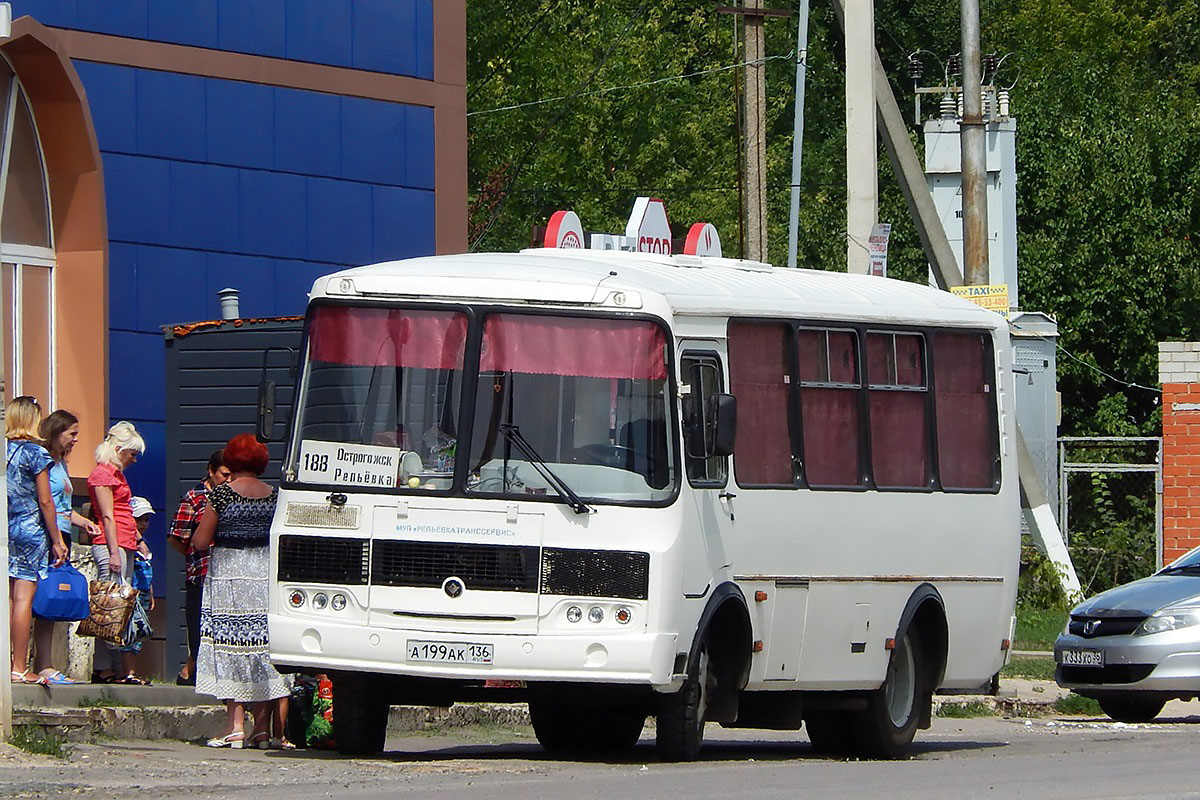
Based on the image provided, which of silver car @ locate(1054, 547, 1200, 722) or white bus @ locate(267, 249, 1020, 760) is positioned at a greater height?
white bus @ locate(267, 249, 1020, 760)

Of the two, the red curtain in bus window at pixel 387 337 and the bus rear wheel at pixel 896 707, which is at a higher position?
the red curtain in bus window at pixel 387 337

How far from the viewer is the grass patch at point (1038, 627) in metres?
23.0

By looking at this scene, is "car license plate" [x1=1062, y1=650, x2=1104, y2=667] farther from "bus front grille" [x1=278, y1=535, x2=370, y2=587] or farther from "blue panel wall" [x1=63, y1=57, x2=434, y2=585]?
"bus front grille" [x1=278, y1=535, x2=370, y2=587]

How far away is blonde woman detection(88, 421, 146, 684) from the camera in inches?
562

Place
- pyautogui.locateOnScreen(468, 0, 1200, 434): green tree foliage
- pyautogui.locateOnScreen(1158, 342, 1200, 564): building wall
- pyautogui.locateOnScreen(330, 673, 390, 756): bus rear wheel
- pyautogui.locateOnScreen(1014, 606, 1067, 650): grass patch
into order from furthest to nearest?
pyautogui.locateOnScreen(468, 0, 1200, 434): green tree foliage, pyautogui.locateOnScreen(1158, 342, 1200, 564): building wall, pyautogui.locateOnScreen(1014, 606, 1067, 650): grass patch, pyautogui.locateOnScreen(330, 673, 390, 756): bus rear wheel

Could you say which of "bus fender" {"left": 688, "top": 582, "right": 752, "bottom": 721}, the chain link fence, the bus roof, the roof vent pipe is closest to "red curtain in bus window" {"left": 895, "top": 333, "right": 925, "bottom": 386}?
the bus roof

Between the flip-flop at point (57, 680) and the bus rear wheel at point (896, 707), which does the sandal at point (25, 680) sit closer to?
the flip-flop at point (57, 680)

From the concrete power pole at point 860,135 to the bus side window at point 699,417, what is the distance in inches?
279

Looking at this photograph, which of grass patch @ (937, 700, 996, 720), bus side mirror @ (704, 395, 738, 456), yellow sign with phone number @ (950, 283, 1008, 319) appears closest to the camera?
bus side mirror @ (704, 395, 738, 456)

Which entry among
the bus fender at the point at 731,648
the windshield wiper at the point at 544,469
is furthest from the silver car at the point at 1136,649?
the windshield wiper at the point at 544,469

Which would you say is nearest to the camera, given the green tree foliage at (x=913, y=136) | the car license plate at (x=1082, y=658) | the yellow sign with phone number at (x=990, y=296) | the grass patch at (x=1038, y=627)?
the car license plate at (x=1082, y=658)

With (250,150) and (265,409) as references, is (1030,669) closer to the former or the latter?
(250,150)

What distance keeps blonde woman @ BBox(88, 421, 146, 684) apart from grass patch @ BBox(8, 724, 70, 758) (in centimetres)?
228

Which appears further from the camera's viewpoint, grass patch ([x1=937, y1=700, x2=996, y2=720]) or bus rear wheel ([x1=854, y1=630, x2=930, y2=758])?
grass patch ([x1=937, y1=700, x2=996, y2=720])
